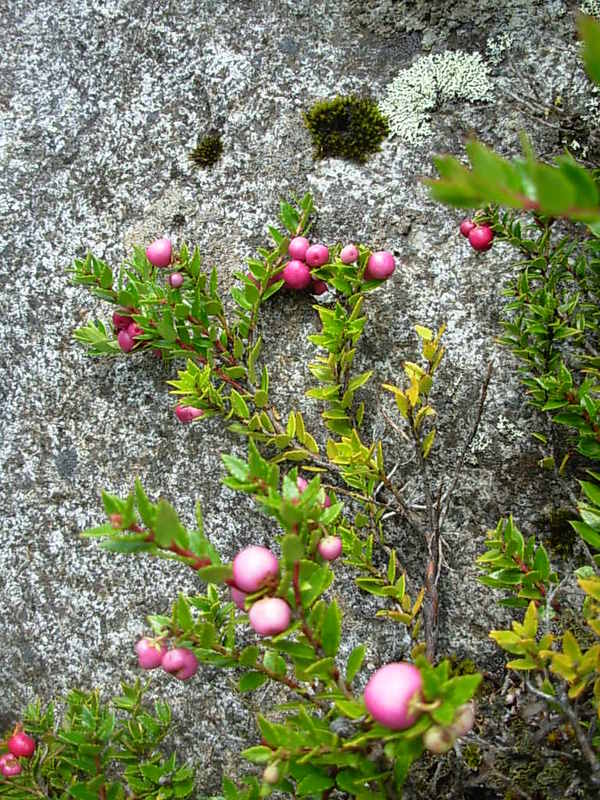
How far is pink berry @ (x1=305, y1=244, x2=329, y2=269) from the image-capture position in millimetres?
1392

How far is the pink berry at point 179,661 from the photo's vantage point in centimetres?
97

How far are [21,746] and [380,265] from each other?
104cm

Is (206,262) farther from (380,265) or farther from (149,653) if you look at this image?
(149,653)

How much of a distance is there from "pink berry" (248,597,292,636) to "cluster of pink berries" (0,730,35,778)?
2.33 feet

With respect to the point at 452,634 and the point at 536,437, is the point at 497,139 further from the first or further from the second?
the point at 452,634

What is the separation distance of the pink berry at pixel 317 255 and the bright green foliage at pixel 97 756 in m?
0.84

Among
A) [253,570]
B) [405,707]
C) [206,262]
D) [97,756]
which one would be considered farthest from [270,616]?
[206,262]

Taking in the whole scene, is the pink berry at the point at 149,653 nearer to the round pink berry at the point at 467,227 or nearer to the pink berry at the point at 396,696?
the pink berry at the point at 396,696

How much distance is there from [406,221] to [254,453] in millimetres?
804

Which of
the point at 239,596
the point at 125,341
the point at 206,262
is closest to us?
the point at 239,596

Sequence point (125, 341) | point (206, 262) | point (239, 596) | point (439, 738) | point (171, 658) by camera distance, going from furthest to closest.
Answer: point (206, 262)
point (125, 341)
point (171, 658)
point (239, 596)
point (439, 738)

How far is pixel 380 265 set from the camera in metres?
1.35

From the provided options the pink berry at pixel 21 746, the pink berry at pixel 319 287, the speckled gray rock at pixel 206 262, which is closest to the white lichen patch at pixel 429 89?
the speckled gray rock at pixel 206 262

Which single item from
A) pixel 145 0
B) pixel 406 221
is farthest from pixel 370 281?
pixel 145 0
